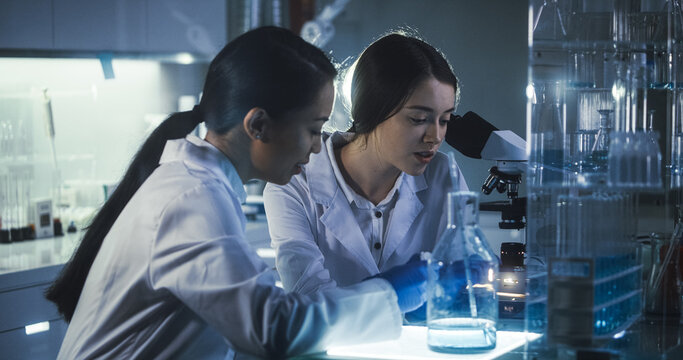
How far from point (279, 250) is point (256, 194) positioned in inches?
101

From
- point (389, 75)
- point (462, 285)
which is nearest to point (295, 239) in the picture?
point (389, 75)

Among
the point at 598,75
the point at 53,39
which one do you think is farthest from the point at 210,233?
the point at 53,39

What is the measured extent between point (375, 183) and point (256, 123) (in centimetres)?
73

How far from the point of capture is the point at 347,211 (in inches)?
82.3

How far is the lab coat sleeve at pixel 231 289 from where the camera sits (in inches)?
51.8

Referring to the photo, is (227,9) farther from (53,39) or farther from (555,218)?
(555,218)

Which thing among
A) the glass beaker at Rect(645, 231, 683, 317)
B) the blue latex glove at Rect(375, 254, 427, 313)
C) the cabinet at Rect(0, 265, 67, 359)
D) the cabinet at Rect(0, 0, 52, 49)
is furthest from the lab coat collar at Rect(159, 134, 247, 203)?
the cabinet at Rect(0, 0, 52, 49)

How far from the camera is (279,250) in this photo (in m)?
1.94

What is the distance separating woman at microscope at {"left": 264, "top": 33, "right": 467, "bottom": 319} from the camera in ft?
6.52

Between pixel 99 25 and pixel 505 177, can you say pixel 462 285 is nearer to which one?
pixel 505 177

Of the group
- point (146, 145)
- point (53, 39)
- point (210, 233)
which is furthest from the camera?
point (53, 39)

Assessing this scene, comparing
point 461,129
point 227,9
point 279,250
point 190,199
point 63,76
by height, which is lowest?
point 279,250

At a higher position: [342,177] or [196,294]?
[342,177]

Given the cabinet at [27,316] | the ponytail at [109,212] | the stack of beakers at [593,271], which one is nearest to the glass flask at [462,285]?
the stack of beakers at [593,271]
